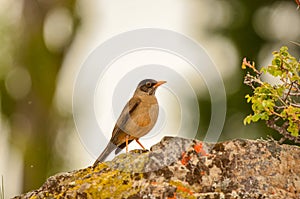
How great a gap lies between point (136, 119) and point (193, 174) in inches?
66.8

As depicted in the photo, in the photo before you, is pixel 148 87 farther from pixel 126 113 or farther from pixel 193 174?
pixel 193 174

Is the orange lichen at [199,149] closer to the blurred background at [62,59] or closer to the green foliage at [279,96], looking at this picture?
the green foliage at [279,96]

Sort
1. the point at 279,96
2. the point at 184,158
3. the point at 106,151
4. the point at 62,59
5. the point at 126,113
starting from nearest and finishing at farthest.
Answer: the point at 184,158 → the point at 279,96 → the point at 106,151 → the point at 126,113 → the point at 62,59

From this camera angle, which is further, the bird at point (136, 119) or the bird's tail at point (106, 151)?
the bird at point (136, 119)

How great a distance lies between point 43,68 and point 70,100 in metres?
1.02

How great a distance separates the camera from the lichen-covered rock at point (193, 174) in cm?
671

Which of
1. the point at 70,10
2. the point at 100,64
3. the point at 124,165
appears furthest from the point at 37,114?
the point at 124,165

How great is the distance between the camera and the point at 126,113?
8633 mm

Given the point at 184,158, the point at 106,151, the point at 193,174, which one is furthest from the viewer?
the point at 106,151

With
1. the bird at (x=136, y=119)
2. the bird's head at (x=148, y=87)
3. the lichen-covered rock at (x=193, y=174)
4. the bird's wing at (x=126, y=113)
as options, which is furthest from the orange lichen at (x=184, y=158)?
the bird's head at (x=148, y=87)

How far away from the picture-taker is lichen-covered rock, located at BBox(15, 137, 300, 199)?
671 centimetres

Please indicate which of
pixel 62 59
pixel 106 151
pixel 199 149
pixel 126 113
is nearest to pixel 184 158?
pixel 199 149

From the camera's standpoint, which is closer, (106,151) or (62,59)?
(106,151)

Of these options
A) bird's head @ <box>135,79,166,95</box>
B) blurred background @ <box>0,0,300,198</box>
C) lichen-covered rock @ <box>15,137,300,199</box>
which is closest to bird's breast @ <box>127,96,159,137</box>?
bird's head @ <box>135,79,166,95</box>
